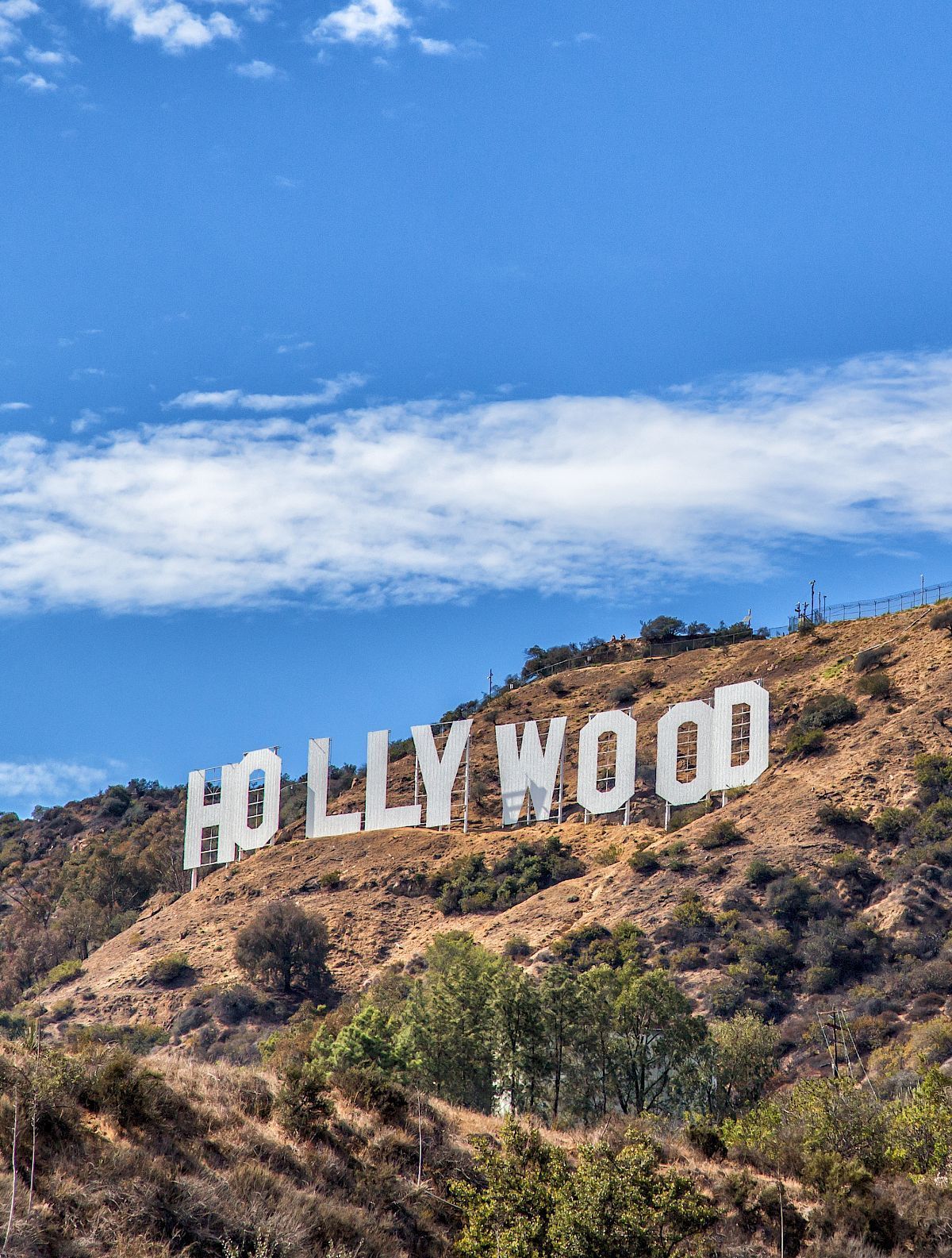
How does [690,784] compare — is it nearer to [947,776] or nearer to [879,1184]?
[947,776]

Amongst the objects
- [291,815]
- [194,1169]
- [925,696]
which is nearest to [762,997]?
[925,696]

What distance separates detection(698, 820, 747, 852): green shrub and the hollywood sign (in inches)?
62.2

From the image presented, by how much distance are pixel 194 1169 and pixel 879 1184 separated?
13.0 metres

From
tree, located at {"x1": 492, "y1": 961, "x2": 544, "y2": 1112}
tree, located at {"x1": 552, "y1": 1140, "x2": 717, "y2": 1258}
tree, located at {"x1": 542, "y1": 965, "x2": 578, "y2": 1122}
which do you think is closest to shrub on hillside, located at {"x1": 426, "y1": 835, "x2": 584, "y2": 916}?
tree, located at {"x1": 542, "y1": 965, "x2": 578, "y2": 1122}

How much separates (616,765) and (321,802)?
1609 centimetres

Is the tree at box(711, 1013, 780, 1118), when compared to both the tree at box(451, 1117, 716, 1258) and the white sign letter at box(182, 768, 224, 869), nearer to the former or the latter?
the tree at box(451, 1117, 716, 1258)

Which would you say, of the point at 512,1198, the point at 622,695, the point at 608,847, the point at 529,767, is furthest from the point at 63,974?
the point at 512,1198

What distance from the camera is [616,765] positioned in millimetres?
68750

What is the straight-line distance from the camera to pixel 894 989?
52844 millimetres

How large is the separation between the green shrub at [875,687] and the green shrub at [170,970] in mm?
32734

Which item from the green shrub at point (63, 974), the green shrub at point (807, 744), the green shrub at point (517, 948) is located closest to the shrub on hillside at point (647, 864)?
the green shrub at point (517, 948)

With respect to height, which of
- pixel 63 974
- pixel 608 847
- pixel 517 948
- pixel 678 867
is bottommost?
pixel 63 974

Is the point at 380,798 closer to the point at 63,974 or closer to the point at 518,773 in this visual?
the point at 518,773

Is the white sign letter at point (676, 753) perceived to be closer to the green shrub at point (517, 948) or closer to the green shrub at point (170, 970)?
the green shrub at point (517, 948)
